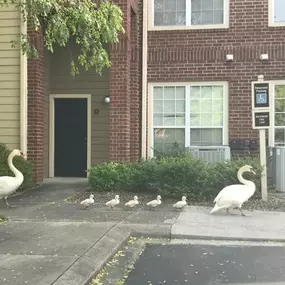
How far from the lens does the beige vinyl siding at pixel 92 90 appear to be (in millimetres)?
12742

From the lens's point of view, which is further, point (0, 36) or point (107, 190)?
point (0, 36)

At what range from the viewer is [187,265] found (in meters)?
5.58

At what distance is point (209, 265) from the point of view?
5.57 metres

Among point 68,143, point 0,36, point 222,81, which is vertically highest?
point 0,36

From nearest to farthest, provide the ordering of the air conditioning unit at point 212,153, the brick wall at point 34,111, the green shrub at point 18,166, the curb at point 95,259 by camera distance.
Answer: the curb at point 95,259 → the green shrub at point 18,166 → the brick wall at point 34,111 → the air conditioning unit at point 212,153

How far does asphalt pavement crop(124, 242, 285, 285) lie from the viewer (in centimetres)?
504

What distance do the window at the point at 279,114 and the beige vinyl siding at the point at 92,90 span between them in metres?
4.40

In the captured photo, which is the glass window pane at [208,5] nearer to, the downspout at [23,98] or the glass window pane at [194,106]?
the glass window pane at [194,106]

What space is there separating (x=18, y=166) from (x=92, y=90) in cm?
342

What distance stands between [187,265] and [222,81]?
23.6 feet

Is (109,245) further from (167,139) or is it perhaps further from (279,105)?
(279,105)

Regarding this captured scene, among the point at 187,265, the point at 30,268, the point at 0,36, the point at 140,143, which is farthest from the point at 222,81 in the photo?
the point at 30,268

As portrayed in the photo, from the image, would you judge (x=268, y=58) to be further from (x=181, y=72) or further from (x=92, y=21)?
(x=92, y=21)

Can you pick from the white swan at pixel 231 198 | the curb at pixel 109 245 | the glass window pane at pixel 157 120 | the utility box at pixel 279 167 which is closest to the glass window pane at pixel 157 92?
the glass window pane at pixel 157 120
